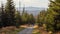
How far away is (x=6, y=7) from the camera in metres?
63.4

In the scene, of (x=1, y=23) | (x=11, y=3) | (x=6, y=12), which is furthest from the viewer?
(x=11, y=3)

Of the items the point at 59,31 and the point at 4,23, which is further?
the point at 4,23

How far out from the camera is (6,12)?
59719 millimetres

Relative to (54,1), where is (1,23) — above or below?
below

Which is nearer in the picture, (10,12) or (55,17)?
(55,17)

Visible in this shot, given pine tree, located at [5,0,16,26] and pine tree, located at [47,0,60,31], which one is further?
pine tree, located at [5,0,16,26]

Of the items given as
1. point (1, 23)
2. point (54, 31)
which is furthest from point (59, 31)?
point (1, 23)

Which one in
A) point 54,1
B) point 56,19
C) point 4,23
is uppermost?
point 54,1

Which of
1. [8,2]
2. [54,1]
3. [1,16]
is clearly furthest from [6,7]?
[54,1]

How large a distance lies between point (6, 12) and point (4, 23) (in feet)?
12.1

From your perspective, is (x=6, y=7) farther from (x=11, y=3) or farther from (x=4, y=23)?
(x=4, y=23)

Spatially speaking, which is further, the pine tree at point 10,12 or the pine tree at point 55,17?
the pine tree at point 10,12

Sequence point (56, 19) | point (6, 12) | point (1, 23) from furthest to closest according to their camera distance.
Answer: point (6, 12) → point (1, 23) → point (56, 19)

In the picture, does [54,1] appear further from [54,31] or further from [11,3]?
[11,3]
